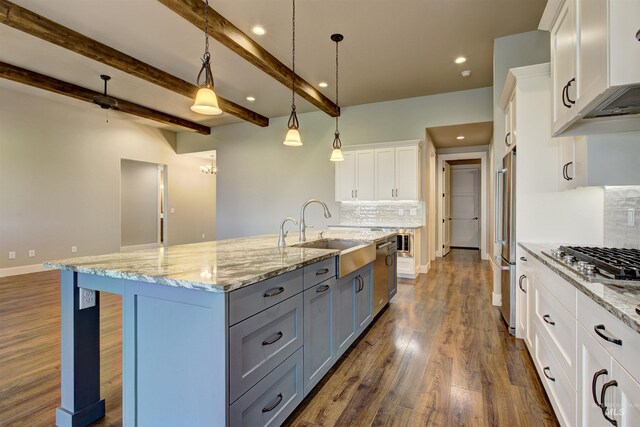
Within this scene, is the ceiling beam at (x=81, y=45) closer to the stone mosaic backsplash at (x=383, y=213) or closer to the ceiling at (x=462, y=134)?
the stone mosaic backsplash at (x=383, y=213)

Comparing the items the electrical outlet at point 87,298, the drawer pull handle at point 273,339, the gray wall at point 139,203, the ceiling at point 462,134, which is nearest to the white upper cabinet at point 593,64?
the drawer pull handle at point 273,339

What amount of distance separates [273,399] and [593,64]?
2093mm

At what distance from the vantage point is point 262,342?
4.79 ft

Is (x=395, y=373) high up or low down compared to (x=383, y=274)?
down

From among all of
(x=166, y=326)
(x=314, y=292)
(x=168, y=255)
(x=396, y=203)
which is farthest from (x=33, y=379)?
(x=396, y=203)

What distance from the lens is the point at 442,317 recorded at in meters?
3.41

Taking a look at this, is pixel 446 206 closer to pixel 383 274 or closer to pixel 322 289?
pixel 383 274

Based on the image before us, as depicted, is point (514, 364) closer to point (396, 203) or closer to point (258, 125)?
point (396, 203)

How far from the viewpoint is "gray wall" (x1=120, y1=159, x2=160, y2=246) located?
8.68 m

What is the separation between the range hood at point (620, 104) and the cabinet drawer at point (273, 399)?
1.87m

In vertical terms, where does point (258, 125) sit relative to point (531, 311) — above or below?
above

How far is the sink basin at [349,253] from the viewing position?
2279mm

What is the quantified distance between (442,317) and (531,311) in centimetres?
117

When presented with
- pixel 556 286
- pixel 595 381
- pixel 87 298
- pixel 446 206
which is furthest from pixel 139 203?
pixel 595 381
